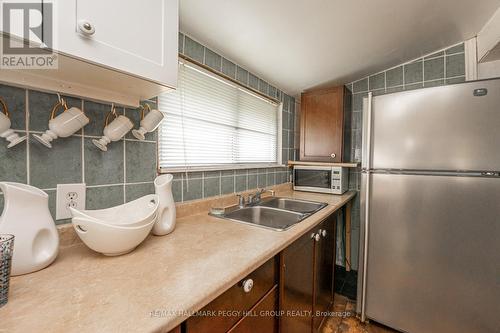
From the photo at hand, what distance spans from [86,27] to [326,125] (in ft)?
6.70

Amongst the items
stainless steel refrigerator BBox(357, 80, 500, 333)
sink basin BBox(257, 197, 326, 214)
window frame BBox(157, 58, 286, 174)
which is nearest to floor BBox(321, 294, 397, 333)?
stainless steel refrigerator BBox(357, 80, 500, 333)

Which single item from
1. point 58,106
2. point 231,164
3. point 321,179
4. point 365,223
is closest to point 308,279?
point 365,223

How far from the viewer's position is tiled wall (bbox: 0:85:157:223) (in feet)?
2.32

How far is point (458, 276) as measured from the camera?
50.4 inches

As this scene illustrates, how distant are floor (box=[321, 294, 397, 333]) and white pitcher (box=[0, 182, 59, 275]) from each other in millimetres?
1715

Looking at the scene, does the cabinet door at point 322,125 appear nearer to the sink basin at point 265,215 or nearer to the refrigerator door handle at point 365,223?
the refrigerator door handle at point 365,223

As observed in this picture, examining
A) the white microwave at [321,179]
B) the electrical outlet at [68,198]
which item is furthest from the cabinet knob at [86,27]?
the white microwave at [321,179]

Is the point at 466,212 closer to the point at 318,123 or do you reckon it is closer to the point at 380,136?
the point at 380,136

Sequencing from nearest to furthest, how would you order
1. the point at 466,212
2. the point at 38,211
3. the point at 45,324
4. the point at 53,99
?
the point at 45,324, the point at 38,211, the point at 53,99, the point at 466,212

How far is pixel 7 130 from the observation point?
660mm

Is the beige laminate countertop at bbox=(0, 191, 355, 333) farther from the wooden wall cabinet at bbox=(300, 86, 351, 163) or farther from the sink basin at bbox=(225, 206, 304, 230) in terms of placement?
the wooden wall cabinet at bbox=(300, 86, 351, 163)

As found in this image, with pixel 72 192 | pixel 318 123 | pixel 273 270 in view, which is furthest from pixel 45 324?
pixel 318 123

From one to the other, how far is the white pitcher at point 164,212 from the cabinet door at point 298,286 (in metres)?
0.52

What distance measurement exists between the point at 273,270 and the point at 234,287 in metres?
0.26
